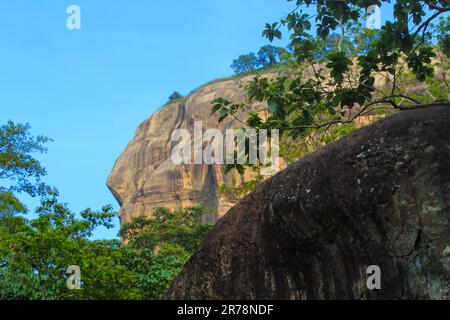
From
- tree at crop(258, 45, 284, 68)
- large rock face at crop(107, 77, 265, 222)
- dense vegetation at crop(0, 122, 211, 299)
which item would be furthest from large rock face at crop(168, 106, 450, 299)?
tree at crop(258, 45, 284, 68)

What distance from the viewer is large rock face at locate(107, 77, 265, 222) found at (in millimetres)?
51781

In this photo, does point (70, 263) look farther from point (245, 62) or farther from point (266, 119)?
point (245, 62)

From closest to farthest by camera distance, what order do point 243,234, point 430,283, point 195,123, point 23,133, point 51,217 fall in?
1. point 430,283
2. point 243,234
3. point 51,217
4. point 23,133
5. point 195,123

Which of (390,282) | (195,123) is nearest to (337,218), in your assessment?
(390,282)

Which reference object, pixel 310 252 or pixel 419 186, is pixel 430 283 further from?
pixel 310 252

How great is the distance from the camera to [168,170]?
53.3 metres

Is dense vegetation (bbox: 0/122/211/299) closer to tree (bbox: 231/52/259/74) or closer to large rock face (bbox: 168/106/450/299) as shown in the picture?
large rock face (bbox: 168/106/450/299)

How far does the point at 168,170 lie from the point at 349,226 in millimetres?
47650

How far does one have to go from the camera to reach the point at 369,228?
5918 millimetres

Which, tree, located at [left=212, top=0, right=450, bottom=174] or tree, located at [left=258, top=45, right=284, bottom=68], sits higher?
tree, located at [left=258, top=45, right=284, bottom=68]

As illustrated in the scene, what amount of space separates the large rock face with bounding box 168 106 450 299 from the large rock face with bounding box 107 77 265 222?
128 feet

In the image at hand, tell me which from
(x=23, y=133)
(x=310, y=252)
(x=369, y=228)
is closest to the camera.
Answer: (x=369, y=228)

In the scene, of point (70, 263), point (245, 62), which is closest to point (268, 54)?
point (245, 62)

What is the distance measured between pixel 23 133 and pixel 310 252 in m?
19.3
